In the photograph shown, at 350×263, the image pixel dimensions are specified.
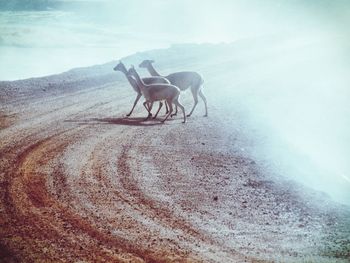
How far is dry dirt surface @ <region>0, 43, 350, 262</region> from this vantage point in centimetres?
719

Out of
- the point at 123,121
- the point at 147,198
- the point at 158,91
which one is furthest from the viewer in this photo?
the point at 123,121

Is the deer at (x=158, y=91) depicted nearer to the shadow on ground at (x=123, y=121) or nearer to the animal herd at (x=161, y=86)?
the animal herd at (x=161, y=86)

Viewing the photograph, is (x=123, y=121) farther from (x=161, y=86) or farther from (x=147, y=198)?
(x=147, y=198)

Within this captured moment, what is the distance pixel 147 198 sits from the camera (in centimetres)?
909

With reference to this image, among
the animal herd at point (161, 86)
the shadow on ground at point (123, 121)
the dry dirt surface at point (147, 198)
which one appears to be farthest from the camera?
the animal herd at point (161, 86)

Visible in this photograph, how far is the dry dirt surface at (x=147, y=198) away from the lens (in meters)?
7.19

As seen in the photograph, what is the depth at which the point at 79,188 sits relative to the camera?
9.32 meters

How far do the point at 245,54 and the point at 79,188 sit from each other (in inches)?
983

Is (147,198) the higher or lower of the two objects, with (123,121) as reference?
lower

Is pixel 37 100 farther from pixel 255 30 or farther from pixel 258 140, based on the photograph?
pixel 255 30

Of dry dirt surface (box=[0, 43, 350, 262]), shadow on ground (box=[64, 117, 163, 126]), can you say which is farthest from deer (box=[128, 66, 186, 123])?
dry dirt surface (box=[0, 43, 350, 262])

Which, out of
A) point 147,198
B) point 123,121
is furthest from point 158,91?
point 147,198

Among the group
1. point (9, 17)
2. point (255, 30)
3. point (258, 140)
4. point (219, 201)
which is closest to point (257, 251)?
point (219, 201)

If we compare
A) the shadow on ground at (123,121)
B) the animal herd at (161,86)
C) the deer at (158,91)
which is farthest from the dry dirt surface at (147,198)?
the deer at (158,91)
